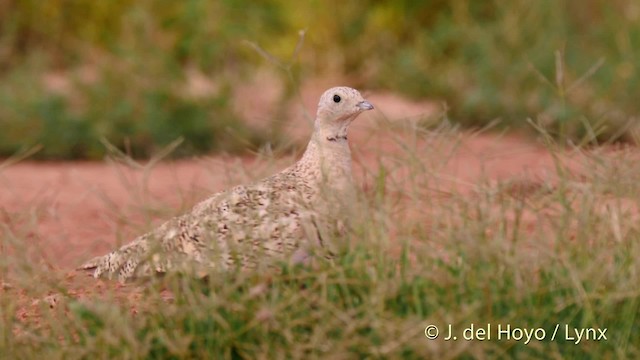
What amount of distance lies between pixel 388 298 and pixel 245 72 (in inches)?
218

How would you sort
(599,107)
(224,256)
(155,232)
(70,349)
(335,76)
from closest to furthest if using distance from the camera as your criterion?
(70,349) < (224,256) < (155,232) < (599,107) < (335,76)

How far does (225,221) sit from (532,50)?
5533mm

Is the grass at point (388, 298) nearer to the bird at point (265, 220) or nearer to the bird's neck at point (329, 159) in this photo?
Answer: the bird at point (265, 220)

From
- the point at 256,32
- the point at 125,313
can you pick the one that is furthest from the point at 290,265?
the point at 256,32

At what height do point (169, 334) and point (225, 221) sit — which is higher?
point (225, 221)

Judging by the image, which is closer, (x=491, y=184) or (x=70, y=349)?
(x=70, y=349)

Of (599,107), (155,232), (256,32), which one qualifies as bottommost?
(155,232)

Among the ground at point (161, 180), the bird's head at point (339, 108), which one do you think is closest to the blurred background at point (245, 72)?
the ground at point (161, 180)

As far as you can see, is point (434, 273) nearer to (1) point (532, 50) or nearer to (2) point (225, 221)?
(2) point (225, 221)

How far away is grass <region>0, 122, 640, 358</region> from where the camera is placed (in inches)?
149

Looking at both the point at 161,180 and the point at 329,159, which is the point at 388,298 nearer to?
the point at 329,159

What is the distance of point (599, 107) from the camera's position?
356 inches

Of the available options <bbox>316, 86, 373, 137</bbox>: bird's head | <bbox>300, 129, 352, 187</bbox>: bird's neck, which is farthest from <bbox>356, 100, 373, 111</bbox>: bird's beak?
<bbox>300, 129, 352, 187</bbox>: bird's neck

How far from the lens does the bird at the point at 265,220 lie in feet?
13.5
